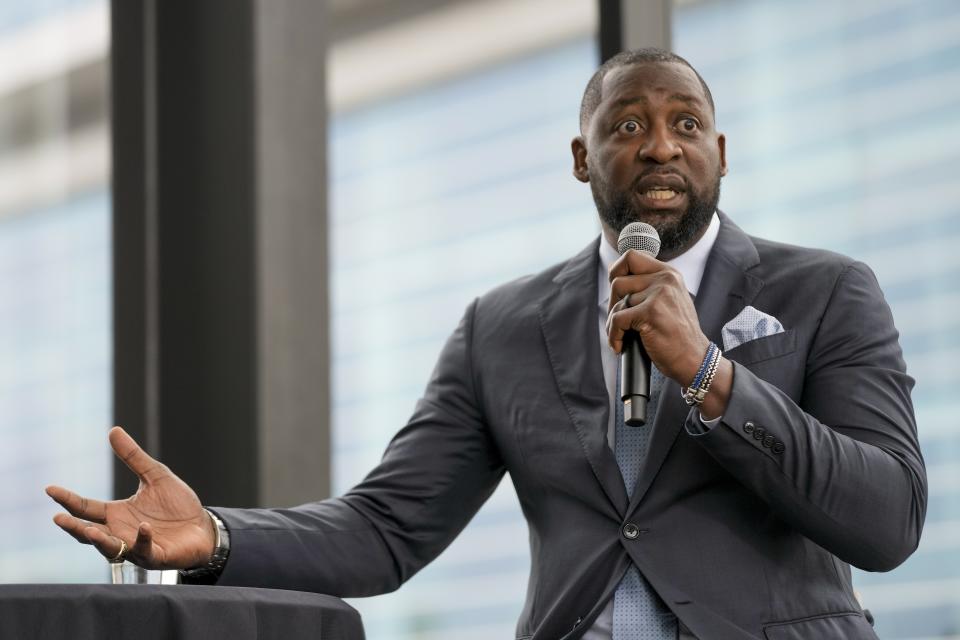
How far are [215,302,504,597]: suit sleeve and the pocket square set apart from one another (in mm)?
490

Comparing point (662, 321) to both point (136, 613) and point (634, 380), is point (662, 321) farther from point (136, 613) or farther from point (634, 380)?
point (136, 613)

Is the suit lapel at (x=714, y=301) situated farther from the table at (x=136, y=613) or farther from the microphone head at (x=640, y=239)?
the table at (x=136, y=613)

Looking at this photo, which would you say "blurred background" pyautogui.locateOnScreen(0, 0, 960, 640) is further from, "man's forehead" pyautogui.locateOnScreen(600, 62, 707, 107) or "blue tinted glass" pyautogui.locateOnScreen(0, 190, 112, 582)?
"man's forehead" pyautogui.locateOnScreen(600, 62, 707, 107)

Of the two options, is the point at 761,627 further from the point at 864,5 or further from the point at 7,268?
the point at 7,268

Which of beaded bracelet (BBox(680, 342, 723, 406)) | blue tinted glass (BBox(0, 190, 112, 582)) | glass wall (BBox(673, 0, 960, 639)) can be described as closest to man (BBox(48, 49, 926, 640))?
beaded bracelet (BBox(680, 342, 723, 406))

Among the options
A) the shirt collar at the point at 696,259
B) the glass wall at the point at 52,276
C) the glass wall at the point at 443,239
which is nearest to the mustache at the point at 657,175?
the shirt collar at the point at 696,259

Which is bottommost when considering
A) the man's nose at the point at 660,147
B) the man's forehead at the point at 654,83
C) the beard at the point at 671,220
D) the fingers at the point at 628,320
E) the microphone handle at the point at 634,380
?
the microphone handle at the point at 634,380

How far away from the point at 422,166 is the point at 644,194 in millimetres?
1678

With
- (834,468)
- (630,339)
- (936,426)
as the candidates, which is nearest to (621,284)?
(630,339)

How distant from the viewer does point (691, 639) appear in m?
2.01

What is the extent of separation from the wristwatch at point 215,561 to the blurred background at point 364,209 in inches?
45.9

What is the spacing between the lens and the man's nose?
2.27m

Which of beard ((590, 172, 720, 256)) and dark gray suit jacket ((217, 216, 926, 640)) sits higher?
beard ((590, 172, 720, 256))

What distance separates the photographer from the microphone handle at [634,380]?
1901 millimetres
